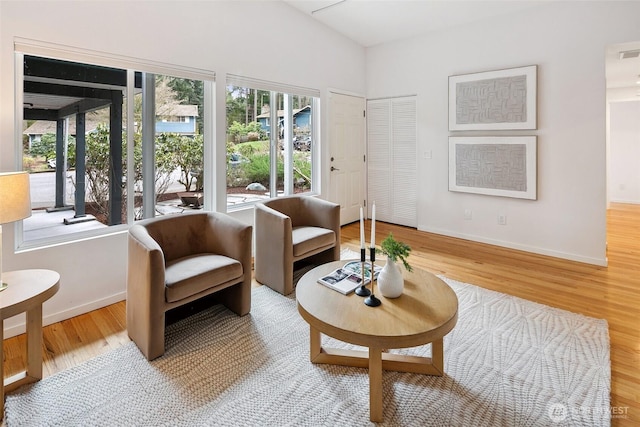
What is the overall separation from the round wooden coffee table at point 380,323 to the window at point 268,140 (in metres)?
2.20

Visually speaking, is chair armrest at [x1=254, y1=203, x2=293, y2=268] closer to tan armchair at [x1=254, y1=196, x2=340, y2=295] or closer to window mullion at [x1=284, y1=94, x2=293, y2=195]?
tan armchair at [x1=254, y1=196, x2=340, y2=295]

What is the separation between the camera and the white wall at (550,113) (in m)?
3.52

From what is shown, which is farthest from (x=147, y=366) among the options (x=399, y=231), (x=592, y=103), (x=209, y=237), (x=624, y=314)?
(x=592, y=103)

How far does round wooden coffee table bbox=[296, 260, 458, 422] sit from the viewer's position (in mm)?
1526

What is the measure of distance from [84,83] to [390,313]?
9.39ft

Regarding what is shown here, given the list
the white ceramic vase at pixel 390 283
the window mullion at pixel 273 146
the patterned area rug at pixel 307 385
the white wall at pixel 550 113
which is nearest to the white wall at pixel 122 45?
the window mullion at pixel 273 146

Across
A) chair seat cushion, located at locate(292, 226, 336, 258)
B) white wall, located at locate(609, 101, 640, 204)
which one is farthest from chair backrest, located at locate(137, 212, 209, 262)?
white wall, located at locate(609, 101, 640, 204)

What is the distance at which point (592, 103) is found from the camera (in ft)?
11.6

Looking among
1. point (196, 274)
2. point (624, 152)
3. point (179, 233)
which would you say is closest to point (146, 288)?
point (196, 274)

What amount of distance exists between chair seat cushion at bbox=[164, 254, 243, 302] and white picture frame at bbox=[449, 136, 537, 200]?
332 centimetres

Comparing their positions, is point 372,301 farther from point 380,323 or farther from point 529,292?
point 529,292

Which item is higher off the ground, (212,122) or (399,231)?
(212,122)

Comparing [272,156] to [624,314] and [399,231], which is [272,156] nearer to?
[399,231]

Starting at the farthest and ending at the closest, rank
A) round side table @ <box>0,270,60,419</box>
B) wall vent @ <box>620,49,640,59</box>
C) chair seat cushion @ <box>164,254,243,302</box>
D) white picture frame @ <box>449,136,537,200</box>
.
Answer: white picture frame @ <box>449,136,537,200</box>
wall vent @ <box>620,49,640,59</box>
chair seat cushion @ <box>164,254,243,302</box>
round side table @ <box>0,270,60,419</box>
